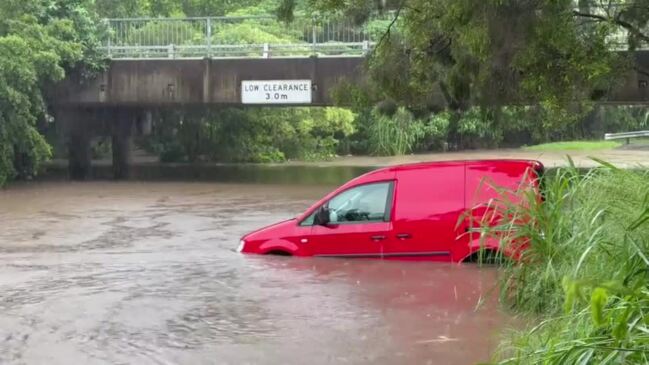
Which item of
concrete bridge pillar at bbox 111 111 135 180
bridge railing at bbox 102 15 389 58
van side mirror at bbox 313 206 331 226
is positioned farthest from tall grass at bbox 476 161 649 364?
concrete bridge pillar at bbox 111 111 135 180

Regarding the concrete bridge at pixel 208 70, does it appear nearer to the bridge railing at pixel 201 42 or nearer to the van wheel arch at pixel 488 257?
the bridge railing at pixel 201 42

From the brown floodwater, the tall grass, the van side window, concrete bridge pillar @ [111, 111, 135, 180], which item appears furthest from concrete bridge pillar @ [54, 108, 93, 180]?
the tall grass

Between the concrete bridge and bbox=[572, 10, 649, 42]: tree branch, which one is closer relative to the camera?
bbox=[572, 10, 649, 42]: tree branch

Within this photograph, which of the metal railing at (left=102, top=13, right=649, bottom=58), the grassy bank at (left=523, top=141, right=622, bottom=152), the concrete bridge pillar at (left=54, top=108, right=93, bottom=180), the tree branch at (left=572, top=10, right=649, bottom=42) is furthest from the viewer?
the grassy bank at (left=523, top=141, right=622, bottom=152)

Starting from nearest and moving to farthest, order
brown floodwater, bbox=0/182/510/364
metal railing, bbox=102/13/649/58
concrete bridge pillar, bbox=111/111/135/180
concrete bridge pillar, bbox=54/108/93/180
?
1. brown floodwater, bbox=0/182/510/364
2. metal railing, bbox=102/13/649/58
3. concrete bridge pillar, bbox=54/108/93/180
4. concrete bridge pillar, bbox=111/111/135/180

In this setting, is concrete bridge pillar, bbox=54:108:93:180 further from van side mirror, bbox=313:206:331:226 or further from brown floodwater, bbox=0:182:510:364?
van side mirror, bbox=313:206:331:226

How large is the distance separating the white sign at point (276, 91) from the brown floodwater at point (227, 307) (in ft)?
35.4

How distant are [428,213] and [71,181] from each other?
2179 cm

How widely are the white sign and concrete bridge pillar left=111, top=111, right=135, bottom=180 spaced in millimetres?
7782

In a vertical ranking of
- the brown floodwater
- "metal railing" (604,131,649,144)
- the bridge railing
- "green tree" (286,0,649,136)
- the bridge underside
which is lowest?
the brown floodwater

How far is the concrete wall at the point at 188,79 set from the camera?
79.6 ft

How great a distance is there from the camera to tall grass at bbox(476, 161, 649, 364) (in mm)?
3648

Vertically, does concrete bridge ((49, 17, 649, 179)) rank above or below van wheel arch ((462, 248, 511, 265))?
above

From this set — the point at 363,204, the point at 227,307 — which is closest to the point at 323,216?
the point at 363,204
